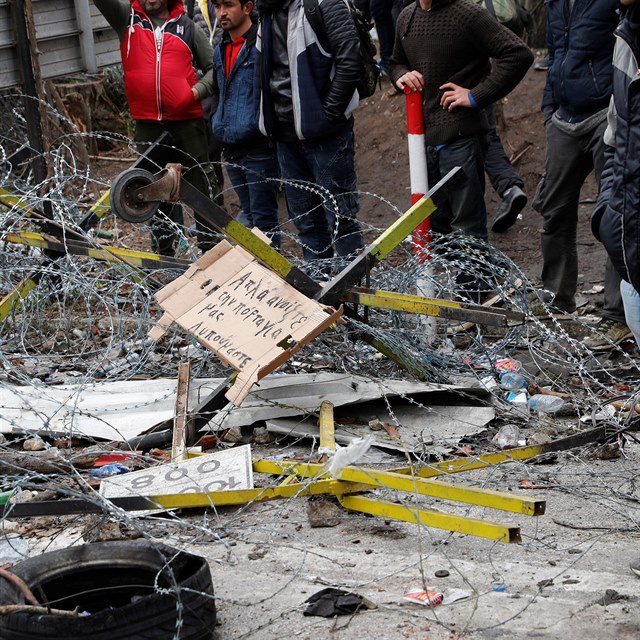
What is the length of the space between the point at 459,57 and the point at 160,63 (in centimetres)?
230

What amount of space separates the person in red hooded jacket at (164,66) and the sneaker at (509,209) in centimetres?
249

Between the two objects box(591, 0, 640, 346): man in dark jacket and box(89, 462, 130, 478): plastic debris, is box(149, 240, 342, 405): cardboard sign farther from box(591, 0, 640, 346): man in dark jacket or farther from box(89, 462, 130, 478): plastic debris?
box(591, 0, 640, 346): man in dark jacket

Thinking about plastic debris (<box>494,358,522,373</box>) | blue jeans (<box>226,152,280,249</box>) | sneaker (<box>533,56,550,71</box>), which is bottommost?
plastic debris (<box>494,358,522,373</box>)

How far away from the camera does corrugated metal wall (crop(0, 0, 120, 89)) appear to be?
8.38 m

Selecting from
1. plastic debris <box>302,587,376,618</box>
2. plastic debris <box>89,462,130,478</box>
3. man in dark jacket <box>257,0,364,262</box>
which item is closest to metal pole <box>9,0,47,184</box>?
man in dark jacket <box>257,0,364,262</box>

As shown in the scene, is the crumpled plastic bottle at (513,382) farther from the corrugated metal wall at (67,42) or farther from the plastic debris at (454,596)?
the corrugated metal wall at (67,42)

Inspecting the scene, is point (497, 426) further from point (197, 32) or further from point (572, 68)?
point (197, 32)

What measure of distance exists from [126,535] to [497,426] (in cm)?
202

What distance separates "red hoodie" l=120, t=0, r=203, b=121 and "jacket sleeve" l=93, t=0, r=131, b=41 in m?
0.07

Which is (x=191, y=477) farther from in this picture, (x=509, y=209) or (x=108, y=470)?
(x=509, y=209)

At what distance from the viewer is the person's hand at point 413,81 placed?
669 cm

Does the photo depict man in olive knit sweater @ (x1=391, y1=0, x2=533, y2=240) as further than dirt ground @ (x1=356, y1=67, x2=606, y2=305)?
No

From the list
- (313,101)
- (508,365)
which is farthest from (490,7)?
(508,365)

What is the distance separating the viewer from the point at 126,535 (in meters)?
3.92
